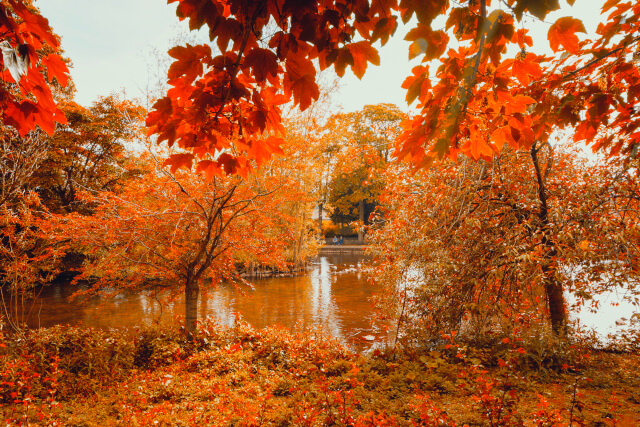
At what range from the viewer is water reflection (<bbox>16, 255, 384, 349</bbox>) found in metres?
7.87

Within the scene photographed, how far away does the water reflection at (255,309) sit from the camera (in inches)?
310

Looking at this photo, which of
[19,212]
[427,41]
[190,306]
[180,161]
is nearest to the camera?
[427,41]

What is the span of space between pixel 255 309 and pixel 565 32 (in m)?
9.28

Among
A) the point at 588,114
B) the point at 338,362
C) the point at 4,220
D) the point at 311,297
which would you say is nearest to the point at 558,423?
the point at 588,114

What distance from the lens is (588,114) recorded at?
5.94 ft

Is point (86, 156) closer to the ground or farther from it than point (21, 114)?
farther from it

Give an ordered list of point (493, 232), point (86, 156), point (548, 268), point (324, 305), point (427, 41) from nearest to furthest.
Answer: point (427, 41) → point (548, 268) → point (493, 232) → point (324, 305) → point (86, 156)

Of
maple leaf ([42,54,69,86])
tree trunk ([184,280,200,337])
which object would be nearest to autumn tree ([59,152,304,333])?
tree trunk ([184,280,200,337])

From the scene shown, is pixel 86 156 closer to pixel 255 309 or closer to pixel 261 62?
pixel 255 309

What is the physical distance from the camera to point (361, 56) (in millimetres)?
1271

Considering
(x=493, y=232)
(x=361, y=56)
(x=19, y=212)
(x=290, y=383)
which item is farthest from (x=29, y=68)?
(x=19, y=212)

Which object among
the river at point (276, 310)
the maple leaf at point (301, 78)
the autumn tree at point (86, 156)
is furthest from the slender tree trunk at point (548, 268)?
the autumn tree at point (86, 156)

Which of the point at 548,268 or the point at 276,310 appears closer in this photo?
the point at 548,268

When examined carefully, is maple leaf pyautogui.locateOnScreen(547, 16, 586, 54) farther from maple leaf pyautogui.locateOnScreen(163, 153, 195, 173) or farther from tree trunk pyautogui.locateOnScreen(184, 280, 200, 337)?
tree trunk pyautogui.locateOnScreen(184, 280, 200, 337)
